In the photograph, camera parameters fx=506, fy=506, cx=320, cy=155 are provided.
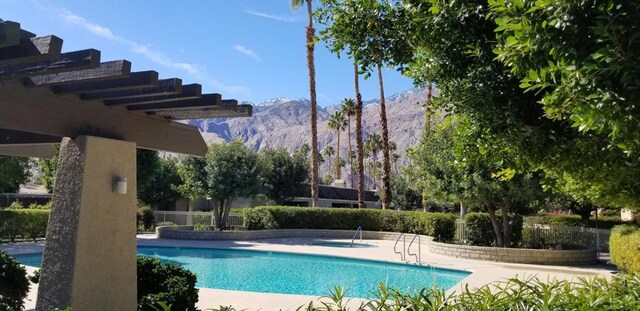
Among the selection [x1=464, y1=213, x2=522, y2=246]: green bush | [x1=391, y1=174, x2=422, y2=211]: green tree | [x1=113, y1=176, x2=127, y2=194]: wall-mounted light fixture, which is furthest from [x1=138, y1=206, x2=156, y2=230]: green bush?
[x1=391, y1=174, x2=422, y2=211]: green tree

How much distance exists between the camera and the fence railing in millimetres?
29688

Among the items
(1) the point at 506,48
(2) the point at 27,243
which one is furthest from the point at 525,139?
(2) the point at 27,243

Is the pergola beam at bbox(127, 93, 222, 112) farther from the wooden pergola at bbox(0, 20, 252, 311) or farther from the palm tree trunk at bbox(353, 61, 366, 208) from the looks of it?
the palm tree trunk at bbox(353, 61, 366, 208)

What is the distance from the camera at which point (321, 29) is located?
510 centimetres

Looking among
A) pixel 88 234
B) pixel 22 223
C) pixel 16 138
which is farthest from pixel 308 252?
pixel 88 234

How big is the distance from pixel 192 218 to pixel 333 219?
880 centimetres

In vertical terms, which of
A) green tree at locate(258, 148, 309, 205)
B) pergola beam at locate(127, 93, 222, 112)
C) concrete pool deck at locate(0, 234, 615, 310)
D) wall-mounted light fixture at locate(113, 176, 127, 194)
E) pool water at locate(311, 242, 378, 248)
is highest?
green tree at locate(258, 148, 309, 205)

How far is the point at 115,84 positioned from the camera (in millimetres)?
5328

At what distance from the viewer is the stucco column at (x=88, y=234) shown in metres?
5.49

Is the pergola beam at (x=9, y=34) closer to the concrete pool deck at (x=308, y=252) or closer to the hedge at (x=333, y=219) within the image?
the concrete pool deck at (x=308, y=252)

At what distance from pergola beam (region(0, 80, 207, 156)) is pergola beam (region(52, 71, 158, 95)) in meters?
0.16

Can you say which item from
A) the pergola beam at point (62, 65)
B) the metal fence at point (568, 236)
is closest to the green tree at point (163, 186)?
the metal fence at point (568, 236)

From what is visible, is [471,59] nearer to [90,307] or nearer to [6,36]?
[6,36]

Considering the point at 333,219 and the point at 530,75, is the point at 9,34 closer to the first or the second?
the point at 530,75
